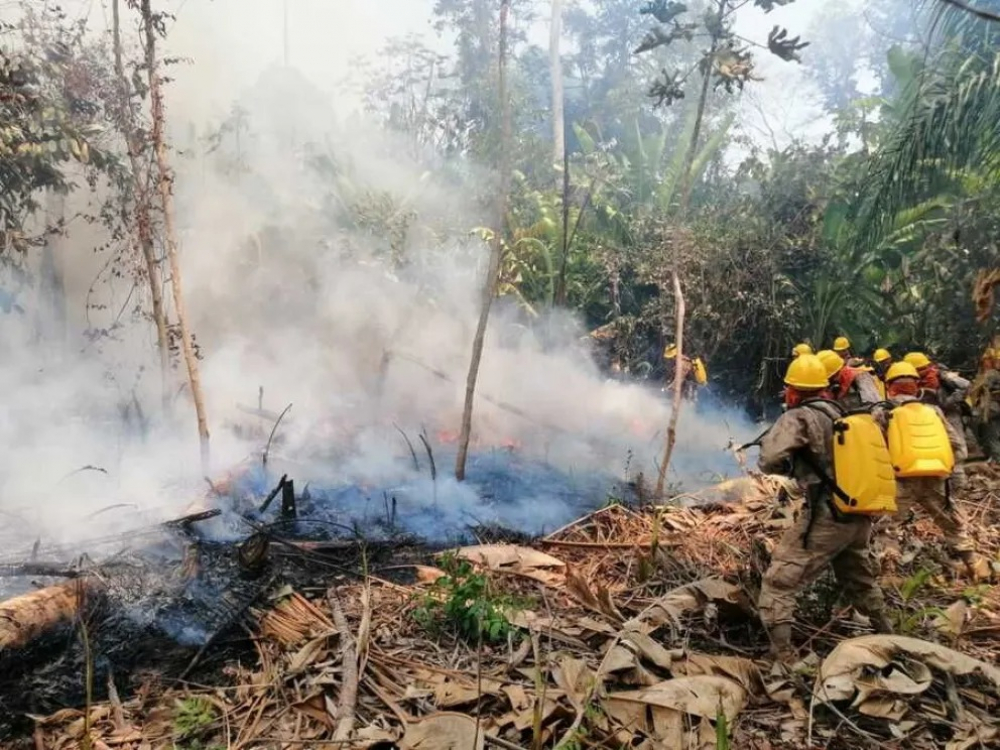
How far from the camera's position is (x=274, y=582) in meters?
5.27

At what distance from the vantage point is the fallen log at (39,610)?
13.9ft

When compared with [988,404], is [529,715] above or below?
below

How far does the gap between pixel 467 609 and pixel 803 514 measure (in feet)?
6.98

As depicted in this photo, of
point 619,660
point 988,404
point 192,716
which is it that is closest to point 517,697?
point 619,660

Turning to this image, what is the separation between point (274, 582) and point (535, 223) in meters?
11.0

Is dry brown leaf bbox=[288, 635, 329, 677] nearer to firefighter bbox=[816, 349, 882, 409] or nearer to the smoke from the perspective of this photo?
the smoke

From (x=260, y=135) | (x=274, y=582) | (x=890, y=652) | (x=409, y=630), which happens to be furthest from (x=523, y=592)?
(x=260, y=135)

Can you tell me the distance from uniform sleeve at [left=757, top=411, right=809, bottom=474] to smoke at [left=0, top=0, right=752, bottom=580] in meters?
3.58

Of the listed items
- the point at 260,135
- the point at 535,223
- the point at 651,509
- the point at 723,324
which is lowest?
the point at 651,509

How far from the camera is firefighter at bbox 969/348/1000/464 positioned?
769 centimetres

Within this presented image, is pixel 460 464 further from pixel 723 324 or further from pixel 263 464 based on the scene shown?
pixel 723 324

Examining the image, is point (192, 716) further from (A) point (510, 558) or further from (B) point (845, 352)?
(B) point (845, 352)

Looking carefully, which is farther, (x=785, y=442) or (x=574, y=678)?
(x=785, y=442)

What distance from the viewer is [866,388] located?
6727 mm
